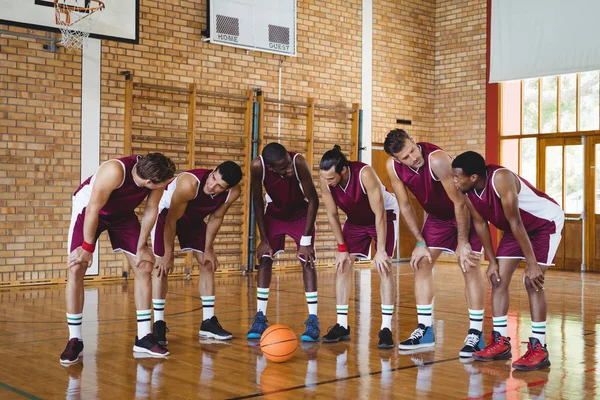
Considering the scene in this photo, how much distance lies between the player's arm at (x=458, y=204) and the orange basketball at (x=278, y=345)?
3.92 feet

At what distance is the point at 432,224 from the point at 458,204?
405 millimetres

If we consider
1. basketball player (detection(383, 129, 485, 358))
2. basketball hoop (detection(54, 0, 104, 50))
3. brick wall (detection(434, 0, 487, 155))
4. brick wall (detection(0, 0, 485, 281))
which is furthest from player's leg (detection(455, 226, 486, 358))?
brick wall (detection(434, 0, 487, 155))

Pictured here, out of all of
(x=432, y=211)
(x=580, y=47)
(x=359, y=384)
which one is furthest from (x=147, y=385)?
(x=580, y=47)

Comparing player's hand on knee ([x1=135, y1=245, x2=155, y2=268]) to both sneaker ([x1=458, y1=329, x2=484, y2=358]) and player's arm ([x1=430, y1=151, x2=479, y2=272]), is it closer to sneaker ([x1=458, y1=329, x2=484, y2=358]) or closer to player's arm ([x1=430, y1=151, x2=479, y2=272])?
player's arm ([x1=430, y1=151, x2=479, y2=272])

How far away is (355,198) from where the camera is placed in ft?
16.6

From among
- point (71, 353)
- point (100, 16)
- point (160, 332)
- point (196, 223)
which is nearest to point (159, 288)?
point (160, 332)

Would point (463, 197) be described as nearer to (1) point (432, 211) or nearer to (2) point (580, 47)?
→ (1) point (432, 211)

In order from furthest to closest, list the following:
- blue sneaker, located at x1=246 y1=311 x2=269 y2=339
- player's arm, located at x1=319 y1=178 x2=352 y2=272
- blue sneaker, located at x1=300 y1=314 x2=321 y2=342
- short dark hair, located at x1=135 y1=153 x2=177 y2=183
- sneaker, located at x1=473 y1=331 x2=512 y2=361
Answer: blue sneaker, located at x1=246 y1=311 x2=269 y2=339 → blue sneaker, located at x1=300 y1=314 x2=321 y2=342 → player's arm, located at x1=319 y1=178 x2=352 y2=272 → sneaker, located at x1=473 y1=331 x2=512 y2=361 → short dark hair, located at x1=135 y1=153 x2=177 y2=183

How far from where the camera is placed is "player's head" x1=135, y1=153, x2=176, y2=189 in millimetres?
4398

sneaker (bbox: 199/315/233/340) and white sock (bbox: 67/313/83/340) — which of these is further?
sneaker (bbox: 199/315/233/340)

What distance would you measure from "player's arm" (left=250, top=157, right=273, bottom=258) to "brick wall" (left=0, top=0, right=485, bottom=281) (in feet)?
15.5

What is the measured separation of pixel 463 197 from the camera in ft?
15.3

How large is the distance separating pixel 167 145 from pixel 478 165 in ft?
21.8

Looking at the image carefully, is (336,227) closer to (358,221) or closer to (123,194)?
(358,221)
